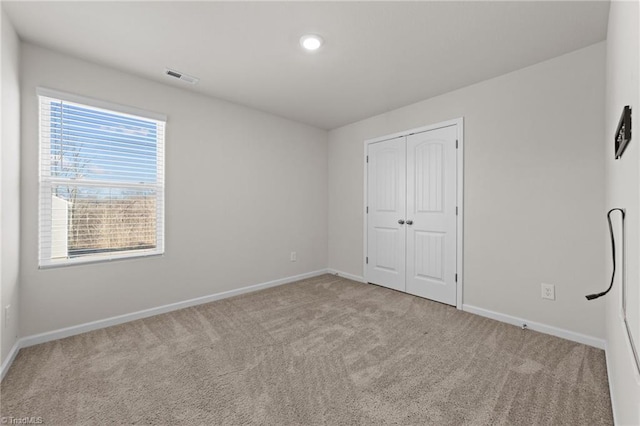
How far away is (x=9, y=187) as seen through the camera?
6.59 ft

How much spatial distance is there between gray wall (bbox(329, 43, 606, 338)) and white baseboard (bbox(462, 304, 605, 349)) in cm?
4

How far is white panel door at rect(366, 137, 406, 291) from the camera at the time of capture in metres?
3.76

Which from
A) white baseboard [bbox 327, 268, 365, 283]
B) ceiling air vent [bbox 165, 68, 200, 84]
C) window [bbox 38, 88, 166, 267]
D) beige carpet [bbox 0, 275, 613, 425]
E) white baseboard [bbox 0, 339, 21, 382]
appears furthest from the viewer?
white baseboard [bbox 327, 268, 365, 283]

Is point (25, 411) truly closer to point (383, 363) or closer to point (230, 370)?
point (230, 370)

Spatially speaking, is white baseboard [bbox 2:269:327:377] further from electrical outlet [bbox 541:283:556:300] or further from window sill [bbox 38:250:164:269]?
electrical outlet [bbox 541:283:556:300]

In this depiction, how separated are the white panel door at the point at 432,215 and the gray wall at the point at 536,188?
17 cm

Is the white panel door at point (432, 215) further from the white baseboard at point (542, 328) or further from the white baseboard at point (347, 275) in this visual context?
the white baseboard at point (347, 275)

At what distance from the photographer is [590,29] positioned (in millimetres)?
2109

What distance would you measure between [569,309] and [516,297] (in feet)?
1.28

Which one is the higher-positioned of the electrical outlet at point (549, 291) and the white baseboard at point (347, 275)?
the electrical outlet at point (549, 291)

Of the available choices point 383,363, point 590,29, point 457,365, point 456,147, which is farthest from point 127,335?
point 590,29

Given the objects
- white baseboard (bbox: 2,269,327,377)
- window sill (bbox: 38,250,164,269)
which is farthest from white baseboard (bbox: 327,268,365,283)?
window sill (bbox: 38,250,164,269)

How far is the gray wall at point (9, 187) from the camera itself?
1894mm

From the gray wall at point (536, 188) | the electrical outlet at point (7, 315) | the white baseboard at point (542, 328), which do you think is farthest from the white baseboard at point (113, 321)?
the gray wall at point (536, 188)
